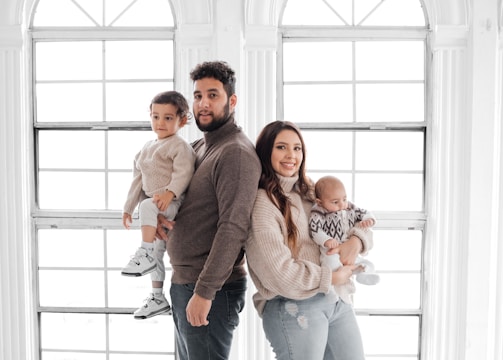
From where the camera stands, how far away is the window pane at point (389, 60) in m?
3.57

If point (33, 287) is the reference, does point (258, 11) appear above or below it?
above

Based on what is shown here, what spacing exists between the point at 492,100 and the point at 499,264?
946 mm

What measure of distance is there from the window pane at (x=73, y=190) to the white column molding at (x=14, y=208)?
180 millimetres

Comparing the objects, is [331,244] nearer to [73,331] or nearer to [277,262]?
[277,262]

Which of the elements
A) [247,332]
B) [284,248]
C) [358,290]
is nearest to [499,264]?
[358,290]

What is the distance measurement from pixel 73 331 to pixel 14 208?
0.90m

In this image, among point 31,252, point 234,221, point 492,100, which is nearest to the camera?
point 234,221

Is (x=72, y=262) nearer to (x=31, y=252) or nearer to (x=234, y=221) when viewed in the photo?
(x=31, y=252)

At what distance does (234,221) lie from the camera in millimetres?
2127

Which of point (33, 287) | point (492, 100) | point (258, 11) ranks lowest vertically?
point (33, 287)

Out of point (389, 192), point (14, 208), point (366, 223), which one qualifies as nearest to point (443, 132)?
point (389, 192)

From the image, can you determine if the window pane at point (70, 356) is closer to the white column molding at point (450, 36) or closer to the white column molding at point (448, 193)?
the white column molding at point (448, 193)

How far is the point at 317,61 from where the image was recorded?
3615mm

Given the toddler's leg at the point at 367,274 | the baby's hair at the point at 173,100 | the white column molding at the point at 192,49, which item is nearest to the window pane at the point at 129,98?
the white column molding at the point at 192,49
